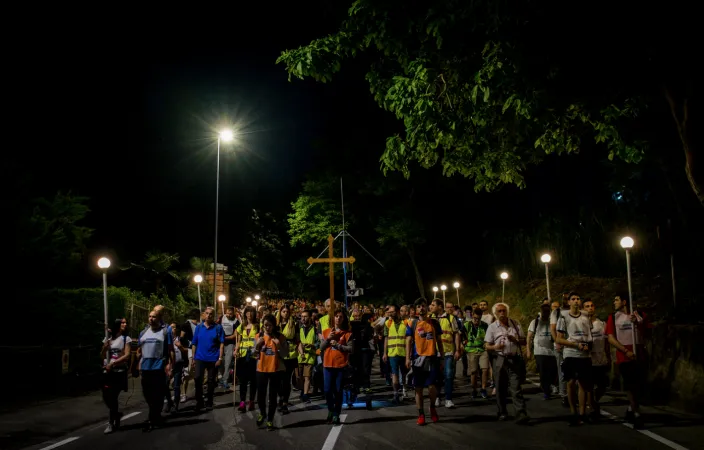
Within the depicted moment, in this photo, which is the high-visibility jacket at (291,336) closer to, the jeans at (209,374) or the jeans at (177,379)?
the jeans at (209,374)

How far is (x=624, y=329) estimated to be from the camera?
10406 mm

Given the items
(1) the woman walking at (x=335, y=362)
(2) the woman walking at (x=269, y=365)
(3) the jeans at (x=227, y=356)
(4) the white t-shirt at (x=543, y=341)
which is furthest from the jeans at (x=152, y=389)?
(4) the white t-shirt at (x=543, y=341)

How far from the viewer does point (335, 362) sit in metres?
9.88

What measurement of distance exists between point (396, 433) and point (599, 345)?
11.9 ft

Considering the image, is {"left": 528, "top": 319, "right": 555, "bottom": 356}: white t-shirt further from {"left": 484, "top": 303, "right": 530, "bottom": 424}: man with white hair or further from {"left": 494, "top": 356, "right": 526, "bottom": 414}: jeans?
{"left": 494, "top": 356, "right": 526, "bottom": 414}: jeans

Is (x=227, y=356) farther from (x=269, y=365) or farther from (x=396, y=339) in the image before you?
(x=269, y=365)

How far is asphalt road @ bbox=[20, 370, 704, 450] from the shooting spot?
7910 mm

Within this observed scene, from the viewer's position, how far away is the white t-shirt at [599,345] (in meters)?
9.62

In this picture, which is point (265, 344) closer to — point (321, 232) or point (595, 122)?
point (595, 122)

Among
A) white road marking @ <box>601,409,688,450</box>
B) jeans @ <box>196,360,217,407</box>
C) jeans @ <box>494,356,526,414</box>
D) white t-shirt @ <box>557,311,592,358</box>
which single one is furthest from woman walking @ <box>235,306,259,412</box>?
white road marking @ <box>601,409,688,450</box>

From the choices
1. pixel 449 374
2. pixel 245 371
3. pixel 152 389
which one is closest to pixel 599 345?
pixel 449 374

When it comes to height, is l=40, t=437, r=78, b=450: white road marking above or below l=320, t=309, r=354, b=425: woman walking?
below

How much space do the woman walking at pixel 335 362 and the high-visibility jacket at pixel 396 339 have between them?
2689 millimetres

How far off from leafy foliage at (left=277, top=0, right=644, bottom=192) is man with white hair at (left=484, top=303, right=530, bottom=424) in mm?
2489
